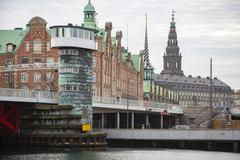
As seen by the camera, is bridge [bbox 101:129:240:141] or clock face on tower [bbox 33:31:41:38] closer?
bridge [bbox 101:129:240:141]

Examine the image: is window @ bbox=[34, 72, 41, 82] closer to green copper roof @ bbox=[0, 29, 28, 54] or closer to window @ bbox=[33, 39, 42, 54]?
window @ bbox=[33, 39, 42, 54]

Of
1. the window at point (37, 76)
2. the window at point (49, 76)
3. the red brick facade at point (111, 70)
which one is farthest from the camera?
the red brick facade at point (111, 70)

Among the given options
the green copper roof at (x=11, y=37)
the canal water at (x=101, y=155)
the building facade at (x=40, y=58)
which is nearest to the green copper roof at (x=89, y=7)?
the building facade at (x=40, y=58)

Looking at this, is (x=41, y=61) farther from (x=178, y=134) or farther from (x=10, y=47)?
Result: (x=178, y=134)

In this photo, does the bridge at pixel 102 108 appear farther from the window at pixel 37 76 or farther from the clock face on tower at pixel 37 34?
the clock face on tower at pixel 37 34

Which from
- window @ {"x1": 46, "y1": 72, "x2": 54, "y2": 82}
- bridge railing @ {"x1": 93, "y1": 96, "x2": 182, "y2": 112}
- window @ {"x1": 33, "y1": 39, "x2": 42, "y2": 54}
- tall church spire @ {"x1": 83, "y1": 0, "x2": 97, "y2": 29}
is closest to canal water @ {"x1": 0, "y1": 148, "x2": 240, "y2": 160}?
bridge railing @ {"x1": 93, "y1": 96, "x2": 182, "y2": 112}

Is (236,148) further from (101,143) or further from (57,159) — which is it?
(57,159)

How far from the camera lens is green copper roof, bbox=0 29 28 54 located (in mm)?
151500

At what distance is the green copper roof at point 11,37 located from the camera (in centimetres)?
15150

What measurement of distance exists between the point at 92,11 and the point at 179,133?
46.6 m

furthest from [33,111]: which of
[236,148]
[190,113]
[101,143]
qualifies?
[190,113]

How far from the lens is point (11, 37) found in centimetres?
15362

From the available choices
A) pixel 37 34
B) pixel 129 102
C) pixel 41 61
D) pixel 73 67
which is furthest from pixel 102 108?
pixel 37 34

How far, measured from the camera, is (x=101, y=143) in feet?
379
